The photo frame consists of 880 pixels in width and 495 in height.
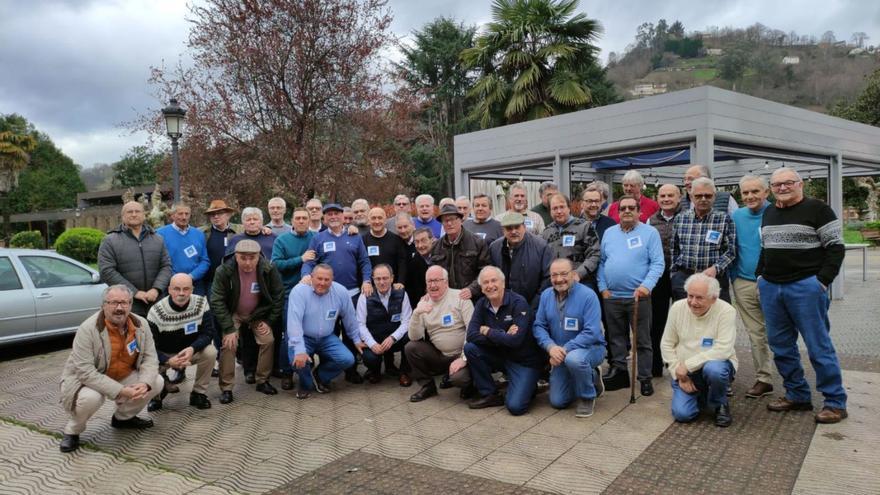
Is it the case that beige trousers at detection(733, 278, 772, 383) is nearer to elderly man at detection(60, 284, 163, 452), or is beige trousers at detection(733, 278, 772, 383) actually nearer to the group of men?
the group of men

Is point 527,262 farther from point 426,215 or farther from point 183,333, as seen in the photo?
point 183,333

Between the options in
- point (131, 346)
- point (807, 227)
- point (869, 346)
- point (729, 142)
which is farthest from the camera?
point (729, 142)

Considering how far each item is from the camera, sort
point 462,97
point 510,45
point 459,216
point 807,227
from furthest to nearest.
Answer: point 462,97, point 510,45, point 459,216, point 807,227

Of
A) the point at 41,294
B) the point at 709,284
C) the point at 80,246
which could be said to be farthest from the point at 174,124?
the point at 80,246

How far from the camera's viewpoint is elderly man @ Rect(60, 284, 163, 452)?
431cm

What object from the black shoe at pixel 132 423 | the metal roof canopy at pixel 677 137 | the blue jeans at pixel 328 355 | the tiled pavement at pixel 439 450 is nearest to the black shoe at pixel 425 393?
the tiled pavement at pixel 439 450

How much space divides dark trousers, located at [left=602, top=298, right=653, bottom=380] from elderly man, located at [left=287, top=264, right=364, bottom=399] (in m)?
2.36

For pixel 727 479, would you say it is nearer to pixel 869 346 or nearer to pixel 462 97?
pixel 869 346

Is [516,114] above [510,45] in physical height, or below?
below

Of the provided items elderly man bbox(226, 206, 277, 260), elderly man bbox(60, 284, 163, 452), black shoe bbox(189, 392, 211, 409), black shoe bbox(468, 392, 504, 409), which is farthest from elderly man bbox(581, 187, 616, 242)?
elderly man bbox(60, 284, 163, 452)

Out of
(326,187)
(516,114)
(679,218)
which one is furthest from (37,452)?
(516,114)

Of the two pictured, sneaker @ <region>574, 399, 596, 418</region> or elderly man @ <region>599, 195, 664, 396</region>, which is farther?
elderly man @ <region>599, 195, 664, 396</region>

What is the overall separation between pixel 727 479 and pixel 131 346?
4.21 metres

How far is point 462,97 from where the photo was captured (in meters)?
29.2
